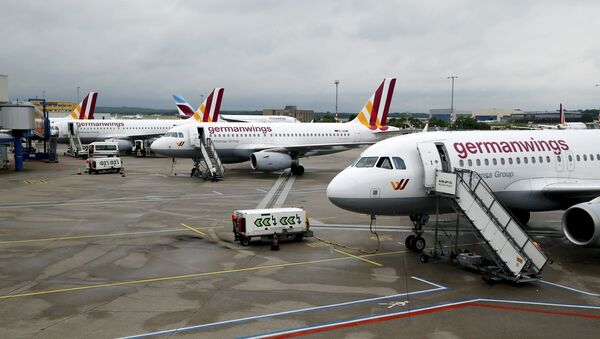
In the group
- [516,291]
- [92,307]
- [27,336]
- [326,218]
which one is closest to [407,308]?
[516,291]

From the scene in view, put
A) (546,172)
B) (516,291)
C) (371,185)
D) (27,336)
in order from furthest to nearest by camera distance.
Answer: (546,172) → (371,185) → (516,291) → (27,336)

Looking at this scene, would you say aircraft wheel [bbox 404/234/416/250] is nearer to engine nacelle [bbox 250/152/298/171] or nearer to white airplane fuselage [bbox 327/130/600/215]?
white airplane fuselage [bbox 327/130/600/215]

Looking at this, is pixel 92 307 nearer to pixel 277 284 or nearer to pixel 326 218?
pixel 277 284

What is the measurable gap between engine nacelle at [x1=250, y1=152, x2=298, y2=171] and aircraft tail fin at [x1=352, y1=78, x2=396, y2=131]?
11362 millimetres

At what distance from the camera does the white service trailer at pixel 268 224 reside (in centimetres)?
1948

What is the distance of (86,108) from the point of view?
72.1 metres

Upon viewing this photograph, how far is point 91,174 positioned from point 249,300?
35.8 meters

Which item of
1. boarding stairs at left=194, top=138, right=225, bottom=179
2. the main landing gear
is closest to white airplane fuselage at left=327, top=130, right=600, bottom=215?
the main landing gear

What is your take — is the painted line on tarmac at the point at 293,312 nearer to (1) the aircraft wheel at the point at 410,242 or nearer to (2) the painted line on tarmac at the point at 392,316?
(2) the painted line on tarmac at the point at 392,316

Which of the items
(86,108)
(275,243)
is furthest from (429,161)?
(86,108)

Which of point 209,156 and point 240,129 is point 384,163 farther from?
point 240,129

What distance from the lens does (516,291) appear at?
14.2 metres

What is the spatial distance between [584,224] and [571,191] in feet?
6.99

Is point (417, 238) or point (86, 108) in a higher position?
point (86, 108)
